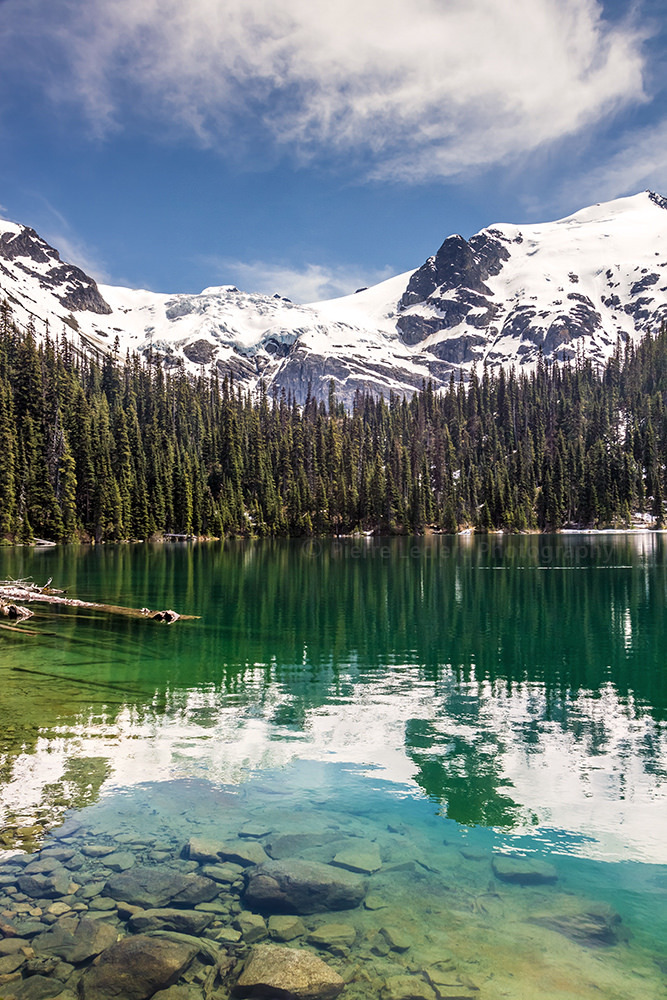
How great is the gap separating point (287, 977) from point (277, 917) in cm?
122

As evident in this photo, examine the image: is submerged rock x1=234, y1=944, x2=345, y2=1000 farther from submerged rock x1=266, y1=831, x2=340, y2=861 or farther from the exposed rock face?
submerged rock x1=266, y1=831, x2=340, y2=861

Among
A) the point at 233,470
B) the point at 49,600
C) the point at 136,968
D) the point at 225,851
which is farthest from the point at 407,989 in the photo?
the point at 233,470

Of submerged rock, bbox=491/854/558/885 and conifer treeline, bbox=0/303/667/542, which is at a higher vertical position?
conifer treeline, bbox=0/303/667/542

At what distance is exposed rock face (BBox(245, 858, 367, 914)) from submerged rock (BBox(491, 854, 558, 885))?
6.64ft

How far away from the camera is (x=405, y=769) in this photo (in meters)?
13.4

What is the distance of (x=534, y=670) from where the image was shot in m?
22.2

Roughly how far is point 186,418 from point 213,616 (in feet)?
Answer: 462

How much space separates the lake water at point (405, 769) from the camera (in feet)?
25.9

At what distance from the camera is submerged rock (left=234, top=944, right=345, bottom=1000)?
267 inches

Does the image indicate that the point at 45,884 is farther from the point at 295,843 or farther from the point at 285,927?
the point at 295,843

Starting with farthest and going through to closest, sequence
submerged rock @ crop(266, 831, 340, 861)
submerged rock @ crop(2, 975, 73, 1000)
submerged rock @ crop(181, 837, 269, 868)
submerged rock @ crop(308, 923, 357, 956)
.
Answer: submerged rock @ crop(266, 831, 340, 861)
submerged rock @ crop(181, 837, 269, 868)
submerged rock @ crop(308, 923, 357, 956)
submerged rock @ crop(2, 975, 73, 1000)

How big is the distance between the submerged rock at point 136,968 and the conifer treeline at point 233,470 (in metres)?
99.7

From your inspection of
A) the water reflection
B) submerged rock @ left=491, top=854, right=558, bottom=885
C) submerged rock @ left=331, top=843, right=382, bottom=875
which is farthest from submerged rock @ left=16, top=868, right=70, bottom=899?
submerged rock @ left=491, top=854, right=558, bottom=885

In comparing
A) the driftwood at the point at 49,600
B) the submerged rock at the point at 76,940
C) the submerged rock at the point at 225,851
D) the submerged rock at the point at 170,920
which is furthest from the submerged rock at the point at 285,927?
the driftwood at the point at 49,600
